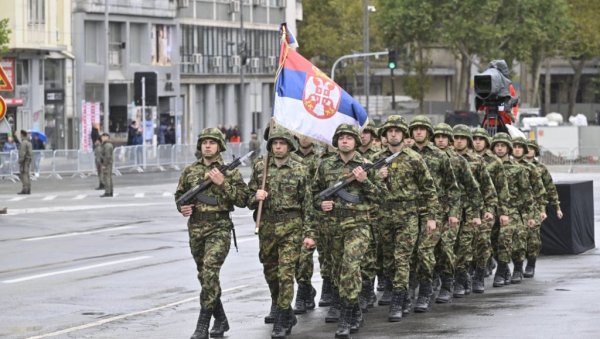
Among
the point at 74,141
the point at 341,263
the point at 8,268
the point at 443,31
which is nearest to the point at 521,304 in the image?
the point at 341,263

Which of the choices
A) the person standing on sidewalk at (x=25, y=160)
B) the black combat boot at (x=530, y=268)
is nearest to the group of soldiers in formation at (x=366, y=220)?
the black combat boot at (x=530, y=268)

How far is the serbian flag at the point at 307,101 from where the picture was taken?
624 inches

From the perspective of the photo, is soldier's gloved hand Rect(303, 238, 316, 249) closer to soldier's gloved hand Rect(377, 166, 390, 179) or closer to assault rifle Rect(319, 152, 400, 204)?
assault rifle Rect(319, 152, 400, 204)

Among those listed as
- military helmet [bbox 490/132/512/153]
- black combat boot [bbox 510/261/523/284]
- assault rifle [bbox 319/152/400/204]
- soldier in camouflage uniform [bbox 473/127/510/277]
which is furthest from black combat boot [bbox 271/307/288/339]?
military helmet [bbox 490/132/512/153]

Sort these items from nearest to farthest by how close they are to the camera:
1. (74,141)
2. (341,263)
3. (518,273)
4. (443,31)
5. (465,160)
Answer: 1. (341,263)
2. (465,160)
3. (518,273)
4. (74,141)
5. (443,31)

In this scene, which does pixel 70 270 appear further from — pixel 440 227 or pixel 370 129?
pixel 440 227

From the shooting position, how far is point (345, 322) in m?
14.3

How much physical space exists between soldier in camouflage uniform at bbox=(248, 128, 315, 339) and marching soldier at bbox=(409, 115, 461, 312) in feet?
6.02

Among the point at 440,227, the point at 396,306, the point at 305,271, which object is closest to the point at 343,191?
the point at 396,306

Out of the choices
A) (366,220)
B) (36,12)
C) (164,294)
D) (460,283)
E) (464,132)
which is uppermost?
(36,12)

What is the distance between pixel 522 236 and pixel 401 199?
4064mm

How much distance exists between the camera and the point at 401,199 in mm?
15914

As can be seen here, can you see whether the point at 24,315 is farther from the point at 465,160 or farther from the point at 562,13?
the point at 562,13

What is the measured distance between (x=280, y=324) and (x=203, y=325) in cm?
67
